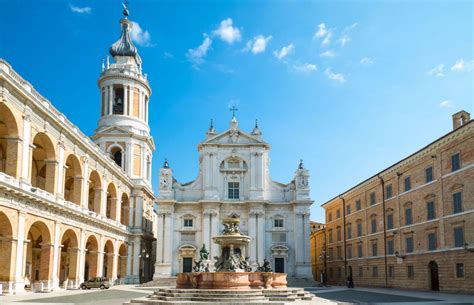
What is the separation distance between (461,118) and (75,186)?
32205 mm

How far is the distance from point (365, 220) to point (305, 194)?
10.0 m

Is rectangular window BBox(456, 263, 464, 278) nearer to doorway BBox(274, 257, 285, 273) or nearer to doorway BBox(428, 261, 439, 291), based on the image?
doorway BBox(428, 261, 439, 291)

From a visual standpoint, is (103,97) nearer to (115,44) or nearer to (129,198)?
(115,44)

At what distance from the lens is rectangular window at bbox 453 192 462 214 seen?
1393 inches

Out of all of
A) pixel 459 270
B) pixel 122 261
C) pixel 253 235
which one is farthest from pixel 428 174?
pixel 122 261

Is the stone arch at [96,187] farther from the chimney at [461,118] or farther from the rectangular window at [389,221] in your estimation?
the chimney at [461,118]

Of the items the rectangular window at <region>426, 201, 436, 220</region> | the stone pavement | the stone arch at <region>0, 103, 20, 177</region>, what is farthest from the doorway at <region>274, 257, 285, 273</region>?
the stone arch at <region>0, 103, 20, 177</region>

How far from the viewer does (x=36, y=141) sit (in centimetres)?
4106

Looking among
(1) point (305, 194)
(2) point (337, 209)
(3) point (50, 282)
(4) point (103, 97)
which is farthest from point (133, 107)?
(3) point (50, 282)

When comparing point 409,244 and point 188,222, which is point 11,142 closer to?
point 409,244

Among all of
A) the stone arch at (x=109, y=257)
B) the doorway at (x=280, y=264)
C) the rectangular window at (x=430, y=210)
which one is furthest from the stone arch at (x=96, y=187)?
the rectangular window at (x=430, y=210)

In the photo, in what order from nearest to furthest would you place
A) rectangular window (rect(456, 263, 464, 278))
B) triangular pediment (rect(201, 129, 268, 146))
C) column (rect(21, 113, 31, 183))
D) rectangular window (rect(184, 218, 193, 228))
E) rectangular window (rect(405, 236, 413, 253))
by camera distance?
column (rect(21, 113, 31, 183)) < rectangular window (rect(456, 263, 464, 278)) < rectangular window (rect(405, 236, 413, 253)) < rectangular window (rect(184, 218, 193, 228)) < triangular pediment (rect(201, 129, 268, 146))

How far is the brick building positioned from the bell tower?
2691cm

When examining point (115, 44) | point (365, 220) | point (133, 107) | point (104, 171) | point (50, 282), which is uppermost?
point (115, 44)
